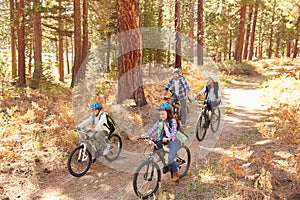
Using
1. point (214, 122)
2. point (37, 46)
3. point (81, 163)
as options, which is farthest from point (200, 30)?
point (81, 163)

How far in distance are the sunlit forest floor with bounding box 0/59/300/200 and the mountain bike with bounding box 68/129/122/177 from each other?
0.26 meters

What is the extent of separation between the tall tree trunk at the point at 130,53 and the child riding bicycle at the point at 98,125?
4.62 m

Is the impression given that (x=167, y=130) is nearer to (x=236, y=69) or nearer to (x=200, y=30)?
(x=200, y=30)

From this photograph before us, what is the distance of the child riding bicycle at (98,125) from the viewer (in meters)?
7.71

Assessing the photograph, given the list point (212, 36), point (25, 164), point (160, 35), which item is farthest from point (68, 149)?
point (212, 36)

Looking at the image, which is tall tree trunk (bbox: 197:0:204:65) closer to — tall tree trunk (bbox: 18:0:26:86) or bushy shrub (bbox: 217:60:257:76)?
bushy shrub (bbox: 217:60:257:76)

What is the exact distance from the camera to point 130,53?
12.1m

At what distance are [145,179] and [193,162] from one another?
244 centimetres

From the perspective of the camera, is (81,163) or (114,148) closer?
(81,163)

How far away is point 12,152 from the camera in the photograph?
8.25 m

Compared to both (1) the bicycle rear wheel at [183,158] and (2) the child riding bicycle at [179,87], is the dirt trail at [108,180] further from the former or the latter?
(2) the child riding bicycle at [179,87]

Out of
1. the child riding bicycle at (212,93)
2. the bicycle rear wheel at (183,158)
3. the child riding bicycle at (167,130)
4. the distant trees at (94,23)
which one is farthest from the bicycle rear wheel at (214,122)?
the distant trees at (94,23)

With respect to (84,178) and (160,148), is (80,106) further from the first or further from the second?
(160,148)

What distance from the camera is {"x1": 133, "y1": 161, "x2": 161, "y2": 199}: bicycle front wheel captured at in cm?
618
